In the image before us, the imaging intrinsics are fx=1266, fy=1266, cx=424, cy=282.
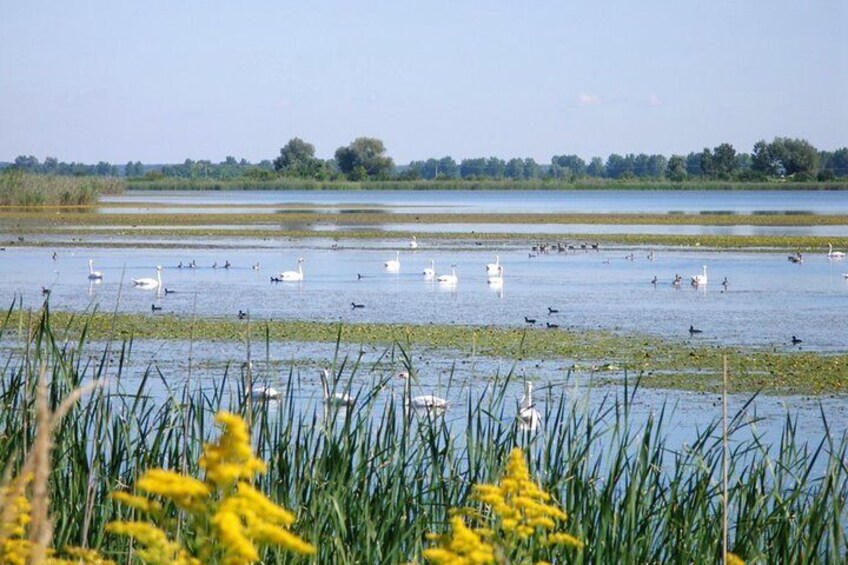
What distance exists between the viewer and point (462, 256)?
1455 inches

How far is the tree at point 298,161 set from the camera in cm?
14000

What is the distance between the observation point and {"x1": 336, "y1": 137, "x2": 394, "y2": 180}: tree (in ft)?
458

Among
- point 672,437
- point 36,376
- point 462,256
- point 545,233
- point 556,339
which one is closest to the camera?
point 36,376

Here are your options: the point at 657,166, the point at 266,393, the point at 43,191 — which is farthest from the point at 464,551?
the point at 657,166

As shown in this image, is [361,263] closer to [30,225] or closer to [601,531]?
[30,225]

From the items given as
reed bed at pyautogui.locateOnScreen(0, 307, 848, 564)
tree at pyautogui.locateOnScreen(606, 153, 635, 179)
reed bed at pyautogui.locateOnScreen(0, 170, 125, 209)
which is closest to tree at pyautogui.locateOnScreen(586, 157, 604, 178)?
tree at pyautogui.locateOnScreen(606, 153, 635, 179)

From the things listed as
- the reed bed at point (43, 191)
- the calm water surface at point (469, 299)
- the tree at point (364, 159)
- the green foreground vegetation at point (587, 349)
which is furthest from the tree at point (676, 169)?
the green foreground vegetation at point (587, 349)

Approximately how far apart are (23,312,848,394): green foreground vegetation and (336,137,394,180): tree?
119445mm

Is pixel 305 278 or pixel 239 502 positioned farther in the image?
pixel 305 278

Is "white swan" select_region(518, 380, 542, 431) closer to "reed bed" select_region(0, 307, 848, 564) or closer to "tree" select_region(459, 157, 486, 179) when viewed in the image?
"reed bed" select_region(0, 307, 848, 564)

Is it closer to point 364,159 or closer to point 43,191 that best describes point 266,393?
point 43,191

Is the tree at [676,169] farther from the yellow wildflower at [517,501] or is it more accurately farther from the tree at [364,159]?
the yellow wildflower at [517,501]

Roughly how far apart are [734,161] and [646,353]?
135 meters

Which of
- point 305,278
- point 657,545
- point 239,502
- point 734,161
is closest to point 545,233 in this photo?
point 305,278
